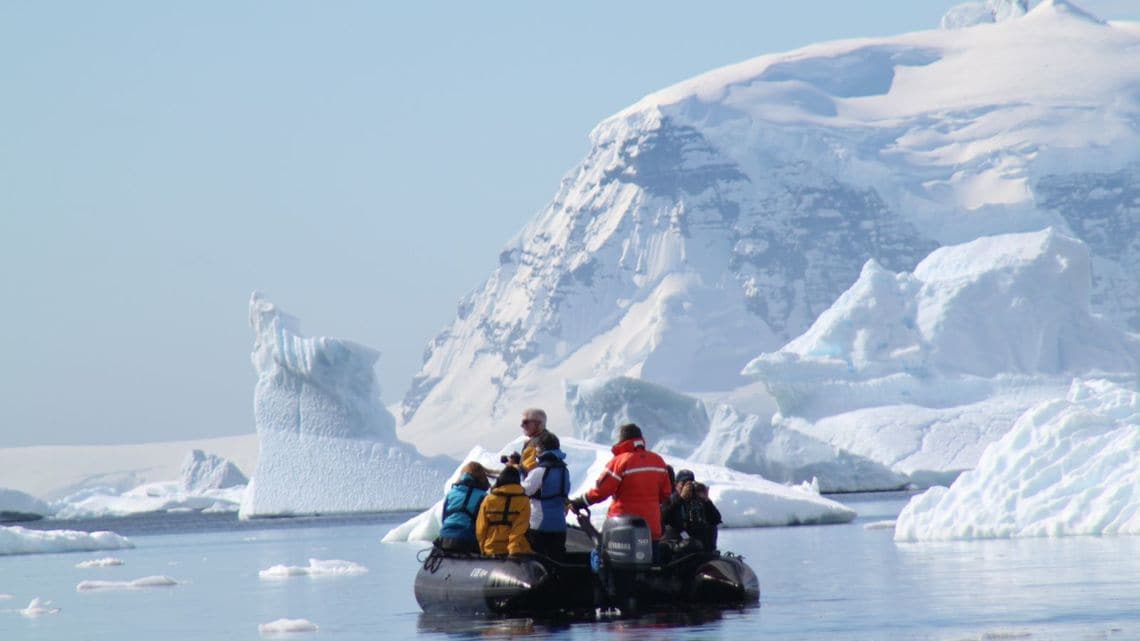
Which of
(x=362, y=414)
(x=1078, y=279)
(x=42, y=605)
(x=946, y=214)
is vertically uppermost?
(x=946, y=214)

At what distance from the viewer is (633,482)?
14.9 metres

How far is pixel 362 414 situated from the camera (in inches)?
2016

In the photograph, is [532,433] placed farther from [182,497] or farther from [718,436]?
[182,497]

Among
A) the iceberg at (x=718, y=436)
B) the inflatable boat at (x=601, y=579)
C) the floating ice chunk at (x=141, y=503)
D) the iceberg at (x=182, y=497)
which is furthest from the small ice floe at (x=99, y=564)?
the floating ice chunk at (x=141, y=503)

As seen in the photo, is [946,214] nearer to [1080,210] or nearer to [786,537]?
[1080,210]

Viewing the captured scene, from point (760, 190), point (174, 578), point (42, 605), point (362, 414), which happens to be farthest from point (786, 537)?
point (760, 190)

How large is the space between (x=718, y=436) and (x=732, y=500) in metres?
22.2

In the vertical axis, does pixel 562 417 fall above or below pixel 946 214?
below

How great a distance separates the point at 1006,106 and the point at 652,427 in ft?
444

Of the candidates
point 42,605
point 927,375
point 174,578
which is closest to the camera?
point 42,605

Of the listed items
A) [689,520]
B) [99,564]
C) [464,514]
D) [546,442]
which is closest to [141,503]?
[99,564]

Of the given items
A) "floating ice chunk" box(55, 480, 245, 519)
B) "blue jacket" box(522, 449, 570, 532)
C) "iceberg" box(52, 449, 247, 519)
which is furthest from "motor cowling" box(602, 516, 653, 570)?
"floating ice chunk" box(55, 480, 245, 519)

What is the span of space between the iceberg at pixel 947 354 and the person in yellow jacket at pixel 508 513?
172 ft

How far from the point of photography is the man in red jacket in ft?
48.5
